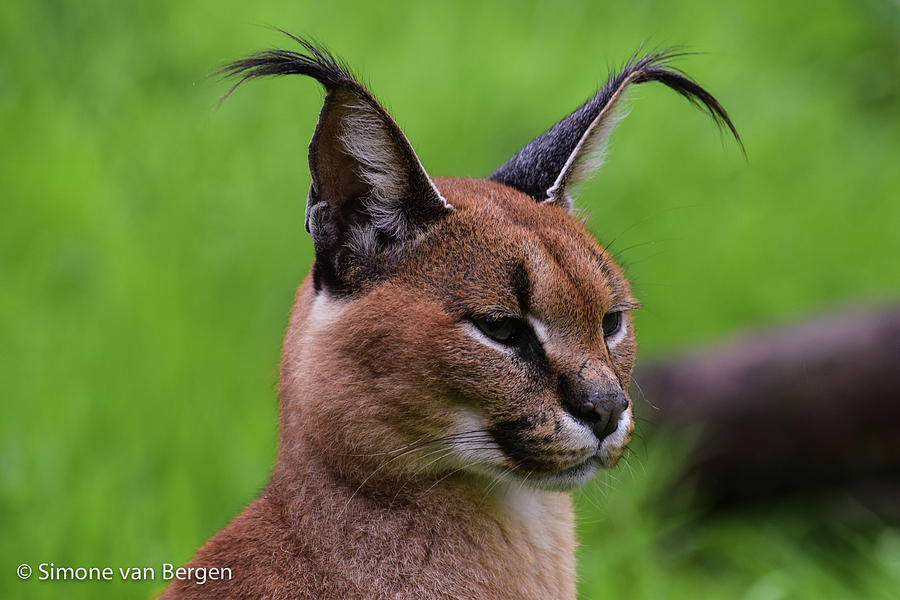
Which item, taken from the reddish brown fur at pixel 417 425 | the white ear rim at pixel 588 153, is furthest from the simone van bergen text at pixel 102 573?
the white ear rim at pixel 588 153

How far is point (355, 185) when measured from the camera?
283 centimetres

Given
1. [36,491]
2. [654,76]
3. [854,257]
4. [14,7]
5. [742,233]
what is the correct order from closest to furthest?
1. [654,76]
2. [36,491]
3. [14,7]
4. [742,233]
5. [854,257]

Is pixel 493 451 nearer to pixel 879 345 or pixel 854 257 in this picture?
pixel 879 345

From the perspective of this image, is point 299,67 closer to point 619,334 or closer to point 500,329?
point 500,329

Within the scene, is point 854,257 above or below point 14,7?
below

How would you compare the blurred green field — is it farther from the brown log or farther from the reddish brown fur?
the reddish brown fur

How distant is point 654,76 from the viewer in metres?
3.16

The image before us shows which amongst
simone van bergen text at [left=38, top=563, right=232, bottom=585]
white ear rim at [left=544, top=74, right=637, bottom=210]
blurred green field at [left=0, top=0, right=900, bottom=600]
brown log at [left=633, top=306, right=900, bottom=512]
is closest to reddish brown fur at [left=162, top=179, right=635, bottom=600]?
white ear rim at [left=544, top=74, right=637, bottom=210]

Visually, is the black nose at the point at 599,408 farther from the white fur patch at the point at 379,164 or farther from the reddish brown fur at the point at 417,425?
the white fur patch at the point at 379,164

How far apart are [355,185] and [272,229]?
13.9 ft

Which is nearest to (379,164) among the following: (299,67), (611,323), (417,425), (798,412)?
(299,67)

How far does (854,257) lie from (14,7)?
22.4 feet

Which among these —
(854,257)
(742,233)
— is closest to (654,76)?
(742,233)

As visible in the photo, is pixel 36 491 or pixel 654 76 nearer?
pixel 654 76
